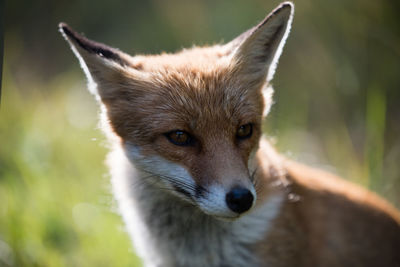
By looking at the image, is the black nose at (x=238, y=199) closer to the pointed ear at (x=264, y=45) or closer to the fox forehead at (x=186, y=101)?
the fox forehead at (x=186, y=101)

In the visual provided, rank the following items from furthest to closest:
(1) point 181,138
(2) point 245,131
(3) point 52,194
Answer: (3) point 52,194 < (2) point 245,131 < (1) point 181,138

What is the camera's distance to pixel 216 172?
2.13m

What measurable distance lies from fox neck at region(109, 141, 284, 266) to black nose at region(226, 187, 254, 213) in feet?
1.87

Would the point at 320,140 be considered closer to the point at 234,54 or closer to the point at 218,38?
the point at 218,38

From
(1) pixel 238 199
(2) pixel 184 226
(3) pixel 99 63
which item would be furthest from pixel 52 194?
(1) pixel 238 199

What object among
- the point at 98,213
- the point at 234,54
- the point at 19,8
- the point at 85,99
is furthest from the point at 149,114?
the point at 19,8

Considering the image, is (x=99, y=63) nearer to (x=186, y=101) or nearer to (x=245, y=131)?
(x=186, y=101)

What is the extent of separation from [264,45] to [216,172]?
959 mm

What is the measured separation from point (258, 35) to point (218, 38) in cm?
389

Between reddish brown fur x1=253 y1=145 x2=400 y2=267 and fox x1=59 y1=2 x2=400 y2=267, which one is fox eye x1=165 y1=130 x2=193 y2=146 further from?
reddish brown fur x1=253 y1=145 x2=400 y2=267

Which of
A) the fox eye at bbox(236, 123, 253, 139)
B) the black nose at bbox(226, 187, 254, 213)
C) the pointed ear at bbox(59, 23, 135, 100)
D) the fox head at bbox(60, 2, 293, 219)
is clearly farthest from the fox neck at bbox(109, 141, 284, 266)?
the black nose at bbox(226, 187, 254, 213)

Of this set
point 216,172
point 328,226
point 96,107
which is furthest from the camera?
point 96,107

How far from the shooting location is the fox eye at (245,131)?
240 centimetres

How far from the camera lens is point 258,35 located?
251cm
